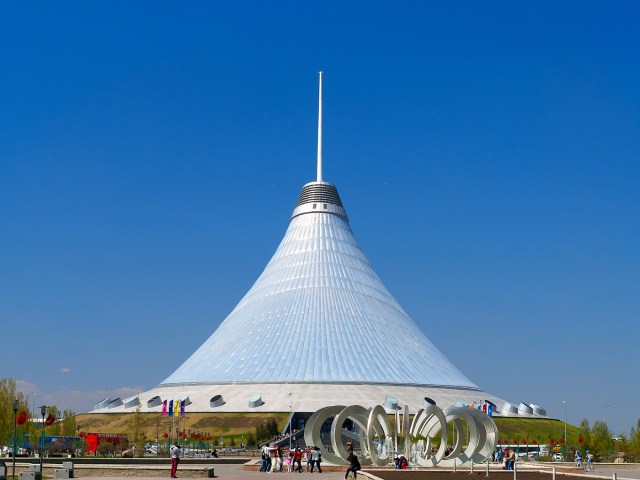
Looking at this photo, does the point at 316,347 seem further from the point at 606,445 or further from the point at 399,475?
the point at 399,475

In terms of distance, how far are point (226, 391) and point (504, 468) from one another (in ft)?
139

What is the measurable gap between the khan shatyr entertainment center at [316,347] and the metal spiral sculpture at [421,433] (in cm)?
2803

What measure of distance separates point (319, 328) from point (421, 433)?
45.7 meters

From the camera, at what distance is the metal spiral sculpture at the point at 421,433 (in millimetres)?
37594

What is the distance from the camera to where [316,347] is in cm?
8562

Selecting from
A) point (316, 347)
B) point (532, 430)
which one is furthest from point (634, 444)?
point (316, 347)

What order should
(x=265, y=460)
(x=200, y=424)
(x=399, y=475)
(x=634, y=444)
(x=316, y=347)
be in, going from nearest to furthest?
(x=399, y=475)
(x=265, y=460)
(x=634, y=444)
(x=200, y=424)
(x=316, y=347)

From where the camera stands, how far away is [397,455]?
4178 centimetres

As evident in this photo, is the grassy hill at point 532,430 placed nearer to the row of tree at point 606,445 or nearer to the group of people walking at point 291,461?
the row of tree at point 606,445

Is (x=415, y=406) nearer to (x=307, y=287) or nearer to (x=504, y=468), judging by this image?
(x=307, y=287)

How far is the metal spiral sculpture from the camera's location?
37.6m

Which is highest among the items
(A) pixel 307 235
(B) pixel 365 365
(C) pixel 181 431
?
(A) pixel 307 235

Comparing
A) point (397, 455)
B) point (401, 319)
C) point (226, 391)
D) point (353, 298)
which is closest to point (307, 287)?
point (353, 298)

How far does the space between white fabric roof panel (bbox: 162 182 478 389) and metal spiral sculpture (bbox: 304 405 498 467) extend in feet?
123
